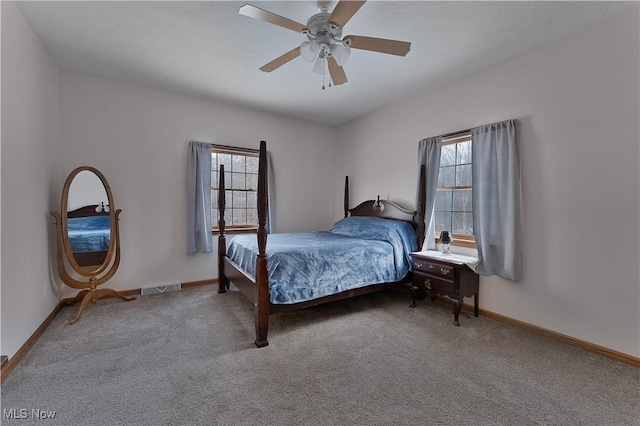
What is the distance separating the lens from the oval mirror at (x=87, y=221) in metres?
3.13

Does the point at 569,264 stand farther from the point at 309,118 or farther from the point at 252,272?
the point at 309,118

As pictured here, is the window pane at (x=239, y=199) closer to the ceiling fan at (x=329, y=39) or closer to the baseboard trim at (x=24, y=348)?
the baseboard trim at (x=24, y=348)

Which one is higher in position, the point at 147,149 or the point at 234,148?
the point at 234,148

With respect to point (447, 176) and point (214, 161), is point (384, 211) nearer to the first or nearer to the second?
point (447, 176)

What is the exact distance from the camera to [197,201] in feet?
13.4

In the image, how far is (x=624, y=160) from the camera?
7.47 ft

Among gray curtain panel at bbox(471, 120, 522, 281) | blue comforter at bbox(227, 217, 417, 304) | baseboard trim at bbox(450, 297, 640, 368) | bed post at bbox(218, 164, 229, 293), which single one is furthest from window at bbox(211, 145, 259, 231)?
baseboard trim at bbox(450, 297, 640, 368)

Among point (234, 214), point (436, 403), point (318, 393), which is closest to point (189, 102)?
point (234, 214)

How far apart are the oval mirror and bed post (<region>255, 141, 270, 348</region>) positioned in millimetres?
2204

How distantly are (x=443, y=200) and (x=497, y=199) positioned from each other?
0.78 m

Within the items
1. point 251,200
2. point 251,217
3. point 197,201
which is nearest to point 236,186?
point 251,200

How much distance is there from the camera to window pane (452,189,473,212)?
3.47 metres

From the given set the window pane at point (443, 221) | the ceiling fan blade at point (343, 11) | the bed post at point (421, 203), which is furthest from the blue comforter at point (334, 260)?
the ceiling fan blade at point (343, 11)

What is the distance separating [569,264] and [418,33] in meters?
2.58
